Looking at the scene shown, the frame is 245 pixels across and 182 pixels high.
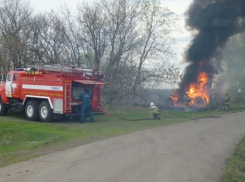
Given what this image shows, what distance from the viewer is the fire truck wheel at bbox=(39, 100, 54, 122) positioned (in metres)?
16.4

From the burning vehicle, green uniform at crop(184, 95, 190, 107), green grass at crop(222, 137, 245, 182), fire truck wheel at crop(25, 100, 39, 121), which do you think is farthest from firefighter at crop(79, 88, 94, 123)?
the burning vehicle

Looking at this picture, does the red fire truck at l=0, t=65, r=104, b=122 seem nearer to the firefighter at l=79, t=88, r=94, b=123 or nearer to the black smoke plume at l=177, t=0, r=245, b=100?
the firefighter at l=79, t=88, r=94, b=123

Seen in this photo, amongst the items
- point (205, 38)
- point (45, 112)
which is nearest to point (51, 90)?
point (45, 112)

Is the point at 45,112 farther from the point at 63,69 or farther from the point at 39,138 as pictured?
the point at 39,138

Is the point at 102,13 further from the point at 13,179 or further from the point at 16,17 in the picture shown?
the point at 13,179

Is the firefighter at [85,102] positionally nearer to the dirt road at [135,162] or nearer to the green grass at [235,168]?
the dirt road at [135,162]

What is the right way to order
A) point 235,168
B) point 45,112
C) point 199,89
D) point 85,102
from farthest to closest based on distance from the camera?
point 199,89, point 45,112, point 85,102, point 235,168

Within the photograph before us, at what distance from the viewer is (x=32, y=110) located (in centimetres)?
1698

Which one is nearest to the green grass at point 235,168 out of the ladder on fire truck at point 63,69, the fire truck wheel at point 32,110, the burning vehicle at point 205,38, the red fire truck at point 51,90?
the red fire truck at point 51,90

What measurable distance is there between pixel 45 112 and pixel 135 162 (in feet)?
31.4

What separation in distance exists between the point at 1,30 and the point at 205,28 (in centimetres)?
1591

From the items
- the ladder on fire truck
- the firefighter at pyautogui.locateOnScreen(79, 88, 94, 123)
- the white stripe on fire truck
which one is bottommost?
the firefighter at pyautogui.locateOnScreen(79, 88, 94, 123)

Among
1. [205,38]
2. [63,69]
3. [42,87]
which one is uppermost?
[205,38]

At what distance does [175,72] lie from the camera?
2466cm
